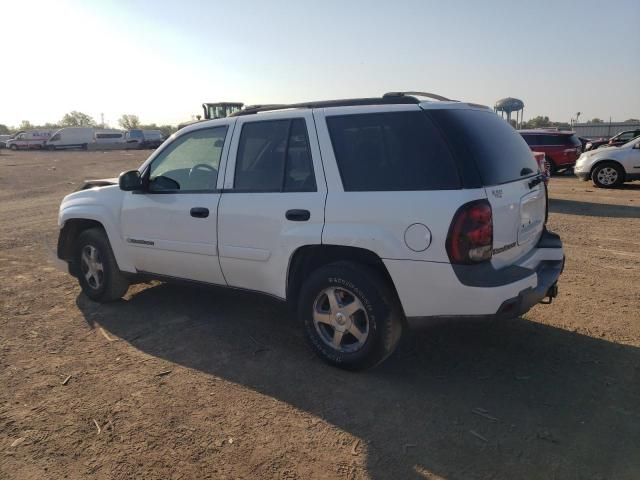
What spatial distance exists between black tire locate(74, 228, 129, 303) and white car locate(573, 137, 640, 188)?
13.6 m

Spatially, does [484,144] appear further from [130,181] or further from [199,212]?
[130,181]

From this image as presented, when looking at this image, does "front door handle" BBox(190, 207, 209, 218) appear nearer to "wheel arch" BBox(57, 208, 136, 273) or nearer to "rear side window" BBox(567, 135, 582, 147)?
"wheel arch" BBox(57, 208, 136, 273)

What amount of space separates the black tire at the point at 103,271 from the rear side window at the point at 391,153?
2.80 m

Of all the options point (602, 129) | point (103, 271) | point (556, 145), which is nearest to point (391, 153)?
point (103, 271)

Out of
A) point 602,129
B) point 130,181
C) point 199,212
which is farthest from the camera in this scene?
point 602,129

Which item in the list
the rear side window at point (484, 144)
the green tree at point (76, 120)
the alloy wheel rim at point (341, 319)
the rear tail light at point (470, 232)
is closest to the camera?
the rear tail light at point (470, 232)

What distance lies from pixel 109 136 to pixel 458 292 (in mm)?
56305

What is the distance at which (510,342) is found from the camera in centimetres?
414

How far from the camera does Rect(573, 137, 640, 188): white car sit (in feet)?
45.4

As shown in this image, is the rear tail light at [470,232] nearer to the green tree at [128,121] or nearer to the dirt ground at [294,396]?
the dirt ground at [294,396]

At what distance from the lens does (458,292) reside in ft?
10.2

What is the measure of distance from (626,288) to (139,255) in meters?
4.99

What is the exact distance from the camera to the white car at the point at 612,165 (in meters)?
13.8

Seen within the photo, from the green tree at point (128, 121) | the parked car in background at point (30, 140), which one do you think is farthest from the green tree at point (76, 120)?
the parked car in background at point (30, 140)
